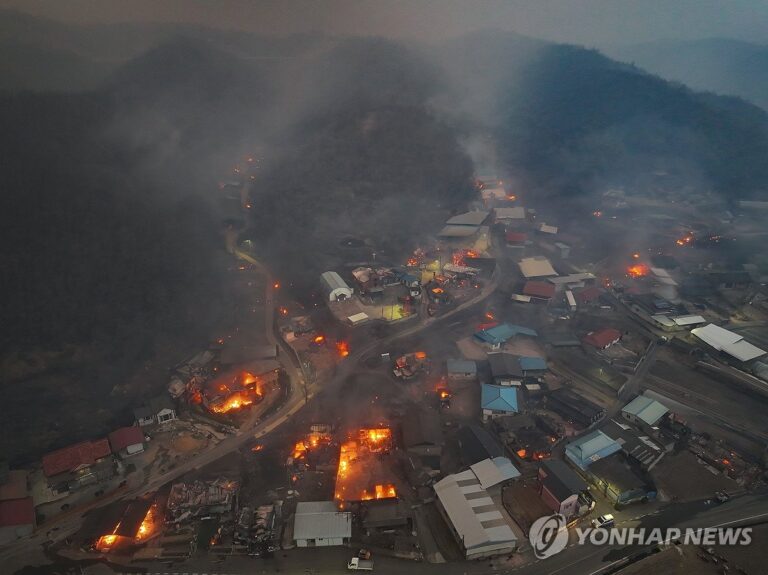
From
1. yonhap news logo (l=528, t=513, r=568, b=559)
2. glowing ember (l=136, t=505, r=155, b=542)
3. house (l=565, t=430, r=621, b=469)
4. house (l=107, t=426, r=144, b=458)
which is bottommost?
house (l=107, t=426, r=144, b=458)

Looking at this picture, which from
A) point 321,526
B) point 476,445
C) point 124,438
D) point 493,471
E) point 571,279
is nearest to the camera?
point 321,526

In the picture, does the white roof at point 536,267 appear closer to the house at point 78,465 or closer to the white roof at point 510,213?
the white roof at point 510,213

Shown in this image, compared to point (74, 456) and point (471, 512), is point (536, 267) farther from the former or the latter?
point (74, 456)

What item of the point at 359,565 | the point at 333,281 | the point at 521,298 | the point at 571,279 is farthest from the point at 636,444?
the point at 333,281

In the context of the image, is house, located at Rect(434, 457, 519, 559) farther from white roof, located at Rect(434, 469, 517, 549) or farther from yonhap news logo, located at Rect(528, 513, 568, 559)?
yonhap news logo, located at Rect(528, 513, 568, 559)

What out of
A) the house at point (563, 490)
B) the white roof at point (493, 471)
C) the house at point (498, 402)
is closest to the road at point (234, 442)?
the house at point (498, 402)

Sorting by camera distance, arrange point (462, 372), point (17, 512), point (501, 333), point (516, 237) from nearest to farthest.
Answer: point (17, 512)
point (462, 372)
point (501, 333)
point (516, 237)

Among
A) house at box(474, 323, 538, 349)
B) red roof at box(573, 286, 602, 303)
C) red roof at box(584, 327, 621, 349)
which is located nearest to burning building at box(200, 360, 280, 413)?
house at box(474, 323, 538, 349)
